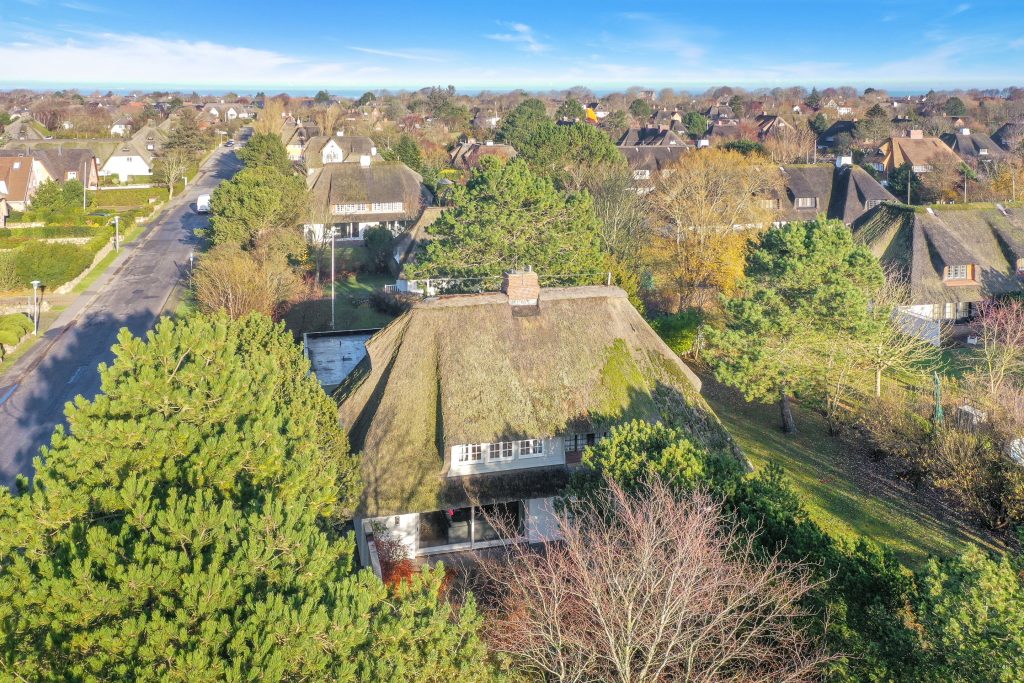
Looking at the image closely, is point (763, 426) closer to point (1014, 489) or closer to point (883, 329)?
point (883, 329)

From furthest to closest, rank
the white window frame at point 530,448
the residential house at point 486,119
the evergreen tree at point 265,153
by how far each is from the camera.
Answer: the residential house at point 486,119
the evergreen tree at point 265,153
the white window frame at point 530,448

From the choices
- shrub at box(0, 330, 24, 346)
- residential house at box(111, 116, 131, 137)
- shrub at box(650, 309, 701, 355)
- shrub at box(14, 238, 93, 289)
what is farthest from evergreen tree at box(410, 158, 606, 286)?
residential house at box(111, 116, 131, 137)

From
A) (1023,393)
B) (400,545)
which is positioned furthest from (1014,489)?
(400,545)

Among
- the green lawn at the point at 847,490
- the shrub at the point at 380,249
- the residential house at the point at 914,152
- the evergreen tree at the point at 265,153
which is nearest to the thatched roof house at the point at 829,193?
the residential house at the point at 914,152

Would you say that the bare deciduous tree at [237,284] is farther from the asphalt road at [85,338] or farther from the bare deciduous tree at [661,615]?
the bare deciduous tree at [661,615]

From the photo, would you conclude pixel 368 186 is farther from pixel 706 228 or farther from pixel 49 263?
pixel 706 228

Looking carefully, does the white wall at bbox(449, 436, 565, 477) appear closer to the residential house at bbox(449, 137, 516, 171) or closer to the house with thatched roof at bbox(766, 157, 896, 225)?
the house with thatched roof at bbox(766, 157, 896, 225)
